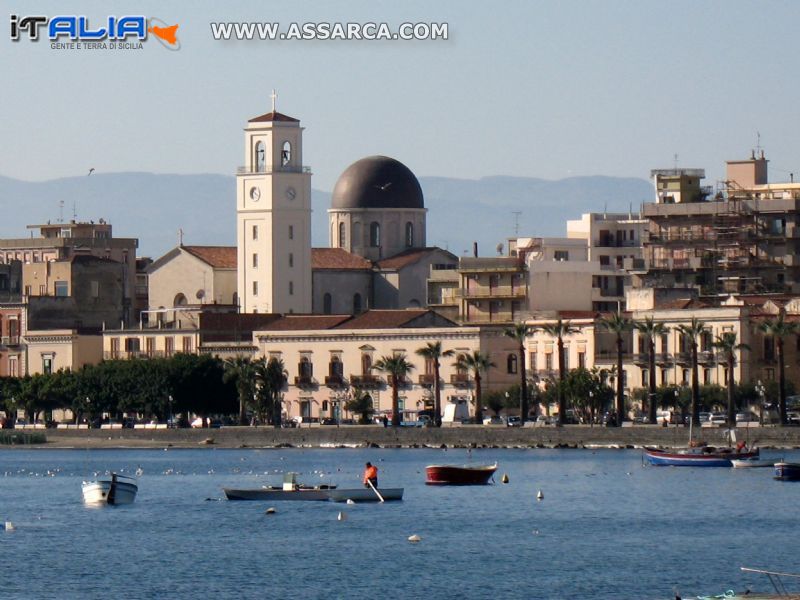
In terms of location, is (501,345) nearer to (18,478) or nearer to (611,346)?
(611,346)

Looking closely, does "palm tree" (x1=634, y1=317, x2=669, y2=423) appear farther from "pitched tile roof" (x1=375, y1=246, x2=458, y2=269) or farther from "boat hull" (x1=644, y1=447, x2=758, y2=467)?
"pitched tile roof" (x1=375, y1=246, x2=458, y2=269)

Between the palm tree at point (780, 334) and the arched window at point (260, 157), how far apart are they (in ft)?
158

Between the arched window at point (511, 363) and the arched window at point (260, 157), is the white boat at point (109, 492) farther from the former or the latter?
the arched window at point (260, 157)

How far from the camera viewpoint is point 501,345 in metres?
142

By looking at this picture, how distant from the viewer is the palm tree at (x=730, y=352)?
117500 mm

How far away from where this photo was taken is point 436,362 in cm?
13675

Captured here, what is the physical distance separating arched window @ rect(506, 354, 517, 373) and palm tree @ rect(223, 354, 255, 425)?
14066 millimetres

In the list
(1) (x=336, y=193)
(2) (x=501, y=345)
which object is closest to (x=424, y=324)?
(2) (x=501, y=345)

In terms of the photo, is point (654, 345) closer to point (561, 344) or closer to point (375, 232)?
point (561, 344)

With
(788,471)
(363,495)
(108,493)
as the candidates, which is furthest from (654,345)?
(108,493)

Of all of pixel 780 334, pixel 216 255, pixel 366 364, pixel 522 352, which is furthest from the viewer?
pixel 216 255

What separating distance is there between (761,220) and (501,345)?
18.9 metres

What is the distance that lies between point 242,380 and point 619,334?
25.2m

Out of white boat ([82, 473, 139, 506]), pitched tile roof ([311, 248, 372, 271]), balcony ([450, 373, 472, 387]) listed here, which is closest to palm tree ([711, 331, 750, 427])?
balcony ([450, 373, 472, 387])
